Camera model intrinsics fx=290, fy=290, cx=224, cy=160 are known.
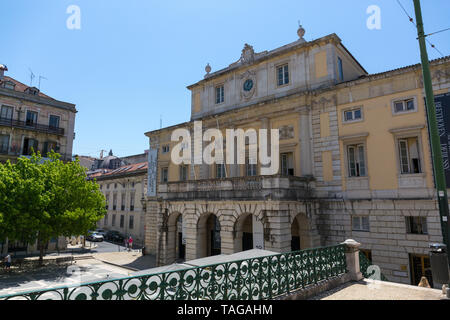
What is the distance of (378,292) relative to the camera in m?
8.71

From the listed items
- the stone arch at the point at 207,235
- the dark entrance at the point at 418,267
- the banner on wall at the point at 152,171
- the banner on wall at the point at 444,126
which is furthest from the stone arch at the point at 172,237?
the banner on wall at the point at 444,126

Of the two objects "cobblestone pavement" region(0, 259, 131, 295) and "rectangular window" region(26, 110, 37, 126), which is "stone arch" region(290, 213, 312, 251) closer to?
"cobblestone pavement" region(0, 259, 131, 295)

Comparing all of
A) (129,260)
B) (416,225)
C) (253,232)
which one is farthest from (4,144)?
(416,225)

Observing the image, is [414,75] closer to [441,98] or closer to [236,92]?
[441,98]

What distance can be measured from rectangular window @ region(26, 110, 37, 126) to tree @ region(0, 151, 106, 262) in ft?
33.6

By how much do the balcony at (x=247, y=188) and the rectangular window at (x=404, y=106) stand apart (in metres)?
7.08

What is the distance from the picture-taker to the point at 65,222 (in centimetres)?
2392

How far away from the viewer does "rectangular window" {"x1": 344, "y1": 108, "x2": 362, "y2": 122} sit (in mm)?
19719

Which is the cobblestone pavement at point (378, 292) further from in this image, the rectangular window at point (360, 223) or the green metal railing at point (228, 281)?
the rectangular window at point (360, 223)

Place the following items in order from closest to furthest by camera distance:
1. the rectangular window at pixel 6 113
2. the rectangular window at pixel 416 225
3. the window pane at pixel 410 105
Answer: the rectangular window at pixel 416 225 < the window pane at pixel 410 105 < the rectangular window at pixel 6 113

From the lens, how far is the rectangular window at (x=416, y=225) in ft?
54.4

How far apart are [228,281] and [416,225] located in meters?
15.1

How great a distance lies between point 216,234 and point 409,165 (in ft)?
49.0
